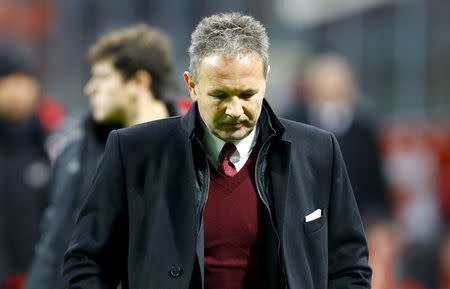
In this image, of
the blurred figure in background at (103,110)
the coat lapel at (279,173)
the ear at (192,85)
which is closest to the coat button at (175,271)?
the coat lapel at (279,173)

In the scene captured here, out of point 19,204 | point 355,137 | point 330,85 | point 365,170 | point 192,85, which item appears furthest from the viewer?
point 330,85

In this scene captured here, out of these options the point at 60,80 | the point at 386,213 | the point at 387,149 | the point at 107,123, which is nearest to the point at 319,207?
the point at 107,123

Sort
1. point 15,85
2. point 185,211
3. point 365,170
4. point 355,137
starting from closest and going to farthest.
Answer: point 185,211
point 365,170
point 355,137
point 15,85

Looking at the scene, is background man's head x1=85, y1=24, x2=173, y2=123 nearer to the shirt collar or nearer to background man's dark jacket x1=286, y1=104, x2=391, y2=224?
the shirt collar

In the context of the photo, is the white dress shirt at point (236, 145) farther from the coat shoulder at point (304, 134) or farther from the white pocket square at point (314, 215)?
the white pocket square at point (314, 215)

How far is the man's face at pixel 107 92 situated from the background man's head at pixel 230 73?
1625 mm

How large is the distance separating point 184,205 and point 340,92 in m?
5.18

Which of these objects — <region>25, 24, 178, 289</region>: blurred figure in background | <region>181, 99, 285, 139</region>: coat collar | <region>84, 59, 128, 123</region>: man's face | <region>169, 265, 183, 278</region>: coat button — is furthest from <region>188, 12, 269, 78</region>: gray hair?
<region>84, 59, 128, 123</region>: man's face

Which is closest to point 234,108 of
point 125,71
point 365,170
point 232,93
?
point 232,93

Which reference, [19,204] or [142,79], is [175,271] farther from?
[19,204]

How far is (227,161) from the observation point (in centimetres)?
415

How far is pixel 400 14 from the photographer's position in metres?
12.8

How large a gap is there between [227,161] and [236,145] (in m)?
0.06

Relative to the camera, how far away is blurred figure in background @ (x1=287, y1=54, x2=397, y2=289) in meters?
8.56
